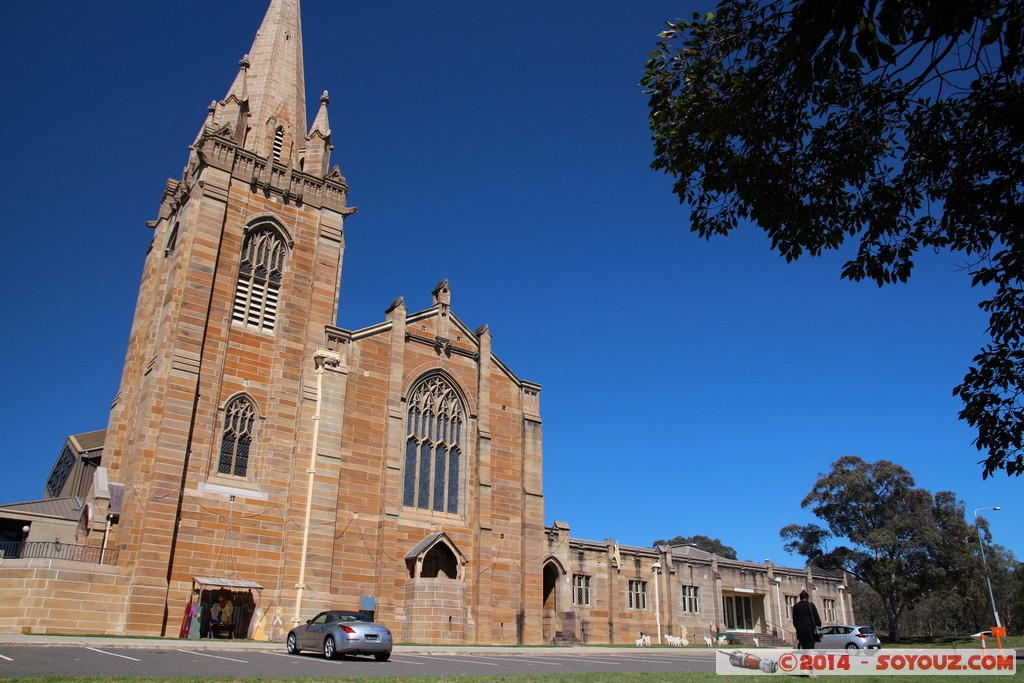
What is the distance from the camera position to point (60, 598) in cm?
2461

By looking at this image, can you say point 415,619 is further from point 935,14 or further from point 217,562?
point 935,14

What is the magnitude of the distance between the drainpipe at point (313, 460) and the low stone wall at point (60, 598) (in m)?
5.87

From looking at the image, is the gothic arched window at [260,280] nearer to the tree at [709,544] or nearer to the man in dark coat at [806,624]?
the man in dark coat at [806,624]

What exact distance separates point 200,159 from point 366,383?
39.4ft

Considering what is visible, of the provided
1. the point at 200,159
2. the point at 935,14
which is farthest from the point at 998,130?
the point at 200,159

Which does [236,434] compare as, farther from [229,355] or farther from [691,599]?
[691,599]

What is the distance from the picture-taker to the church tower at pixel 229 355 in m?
27.9

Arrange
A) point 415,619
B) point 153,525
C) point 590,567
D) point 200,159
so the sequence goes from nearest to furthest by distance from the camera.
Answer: point 153,525 < point 415,619 < point 200,159 < point 590,567

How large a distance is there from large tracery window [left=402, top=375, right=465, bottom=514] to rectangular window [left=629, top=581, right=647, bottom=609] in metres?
13.1

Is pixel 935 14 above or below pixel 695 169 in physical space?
below

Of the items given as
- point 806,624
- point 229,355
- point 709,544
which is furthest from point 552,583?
point 709,544

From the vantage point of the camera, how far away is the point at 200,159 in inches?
1309

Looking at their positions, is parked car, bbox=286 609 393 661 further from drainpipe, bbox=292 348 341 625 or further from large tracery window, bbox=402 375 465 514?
large tracery window, bbox=402 375 465 514

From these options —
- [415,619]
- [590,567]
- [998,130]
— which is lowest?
[415,619]
